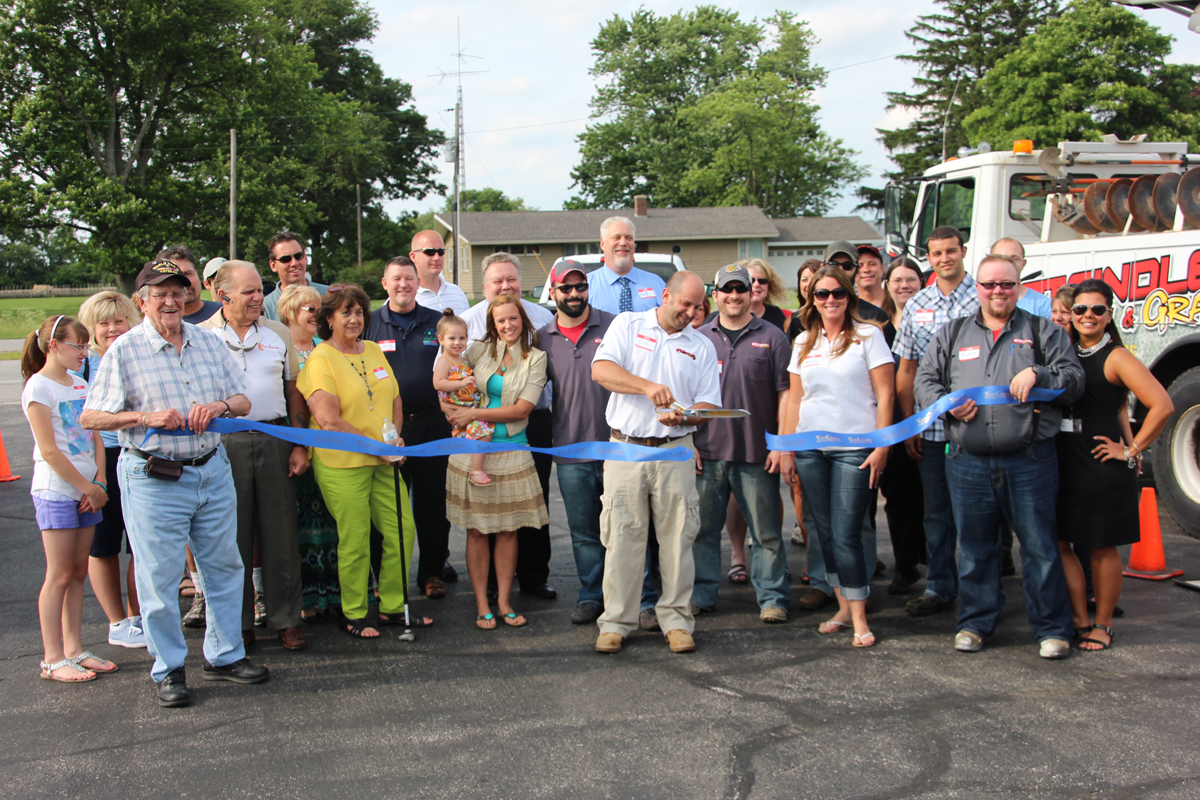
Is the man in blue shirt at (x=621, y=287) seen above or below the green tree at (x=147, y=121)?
below

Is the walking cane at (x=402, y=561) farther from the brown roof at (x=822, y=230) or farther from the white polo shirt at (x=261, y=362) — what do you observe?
the brown roof at (x=822, y=230)

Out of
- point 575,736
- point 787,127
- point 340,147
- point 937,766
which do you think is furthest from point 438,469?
point 787,127

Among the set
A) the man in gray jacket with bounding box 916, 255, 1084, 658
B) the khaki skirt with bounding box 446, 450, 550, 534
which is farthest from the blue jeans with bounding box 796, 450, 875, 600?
the khaki skirt with bounding box 446, 450, 550, 534

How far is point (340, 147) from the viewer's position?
48.1 metres

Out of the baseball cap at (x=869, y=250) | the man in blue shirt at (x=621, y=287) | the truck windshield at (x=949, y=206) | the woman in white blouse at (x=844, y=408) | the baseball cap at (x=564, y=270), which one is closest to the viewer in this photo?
the woman in white blouse at (x=844, y=408)

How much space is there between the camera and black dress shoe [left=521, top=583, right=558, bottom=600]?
595 centimetres

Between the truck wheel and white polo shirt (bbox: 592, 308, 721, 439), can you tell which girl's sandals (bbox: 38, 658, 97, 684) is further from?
the truck wheel

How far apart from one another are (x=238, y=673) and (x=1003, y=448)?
4013 millimetres

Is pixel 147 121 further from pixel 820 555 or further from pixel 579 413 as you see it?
pixel 820 555

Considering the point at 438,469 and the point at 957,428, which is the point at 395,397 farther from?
the point at 957,428

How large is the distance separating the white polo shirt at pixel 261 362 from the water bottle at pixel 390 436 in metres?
0.56

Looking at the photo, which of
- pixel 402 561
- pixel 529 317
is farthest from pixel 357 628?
pixel 529 317

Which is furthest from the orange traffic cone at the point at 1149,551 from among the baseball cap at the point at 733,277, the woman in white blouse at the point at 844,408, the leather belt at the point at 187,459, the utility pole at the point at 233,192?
the utility pole at the point at 233,192

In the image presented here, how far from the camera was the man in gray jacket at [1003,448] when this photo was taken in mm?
4633
